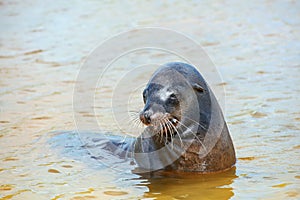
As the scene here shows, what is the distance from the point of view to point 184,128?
5.40m

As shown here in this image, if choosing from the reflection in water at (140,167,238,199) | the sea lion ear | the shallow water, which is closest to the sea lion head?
the sea lion ear

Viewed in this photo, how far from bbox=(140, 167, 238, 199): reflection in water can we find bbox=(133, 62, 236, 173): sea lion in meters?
0.07

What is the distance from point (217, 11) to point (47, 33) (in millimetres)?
3371

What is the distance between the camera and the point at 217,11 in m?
12.9

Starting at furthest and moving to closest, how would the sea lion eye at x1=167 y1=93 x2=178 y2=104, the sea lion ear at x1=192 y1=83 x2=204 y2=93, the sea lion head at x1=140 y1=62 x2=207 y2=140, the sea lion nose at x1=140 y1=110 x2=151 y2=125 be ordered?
the sea lion ear at x1=192 y1=83 x2=204 y2=93
the sea lion eye at x1=167 y1=93 x2=178 y2=104
the sea lion head at x1=140 y1=62 x2=207 y2=140
the sea lion nose at x1=140 y1=110 x2=151 y2=125

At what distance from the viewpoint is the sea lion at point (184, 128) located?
536 centimetres

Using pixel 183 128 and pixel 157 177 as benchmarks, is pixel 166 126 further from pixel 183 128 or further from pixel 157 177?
pixel 157 177

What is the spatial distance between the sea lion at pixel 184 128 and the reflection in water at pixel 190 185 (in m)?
0.07

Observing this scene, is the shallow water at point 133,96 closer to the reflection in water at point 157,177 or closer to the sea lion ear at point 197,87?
the reflection in water at point 157,177

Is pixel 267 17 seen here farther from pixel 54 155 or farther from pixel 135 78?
pixel 54 155

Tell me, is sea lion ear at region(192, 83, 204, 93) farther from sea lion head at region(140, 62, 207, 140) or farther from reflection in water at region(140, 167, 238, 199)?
reflection in water at region(140, 167, 238, 199)

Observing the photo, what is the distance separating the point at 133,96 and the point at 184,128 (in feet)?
9.03

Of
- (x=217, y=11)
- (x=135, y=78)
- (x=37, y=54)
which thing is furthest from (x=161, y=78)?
(x=217, y=11)

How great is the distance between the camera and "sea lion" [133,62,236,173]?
5.36 metres
